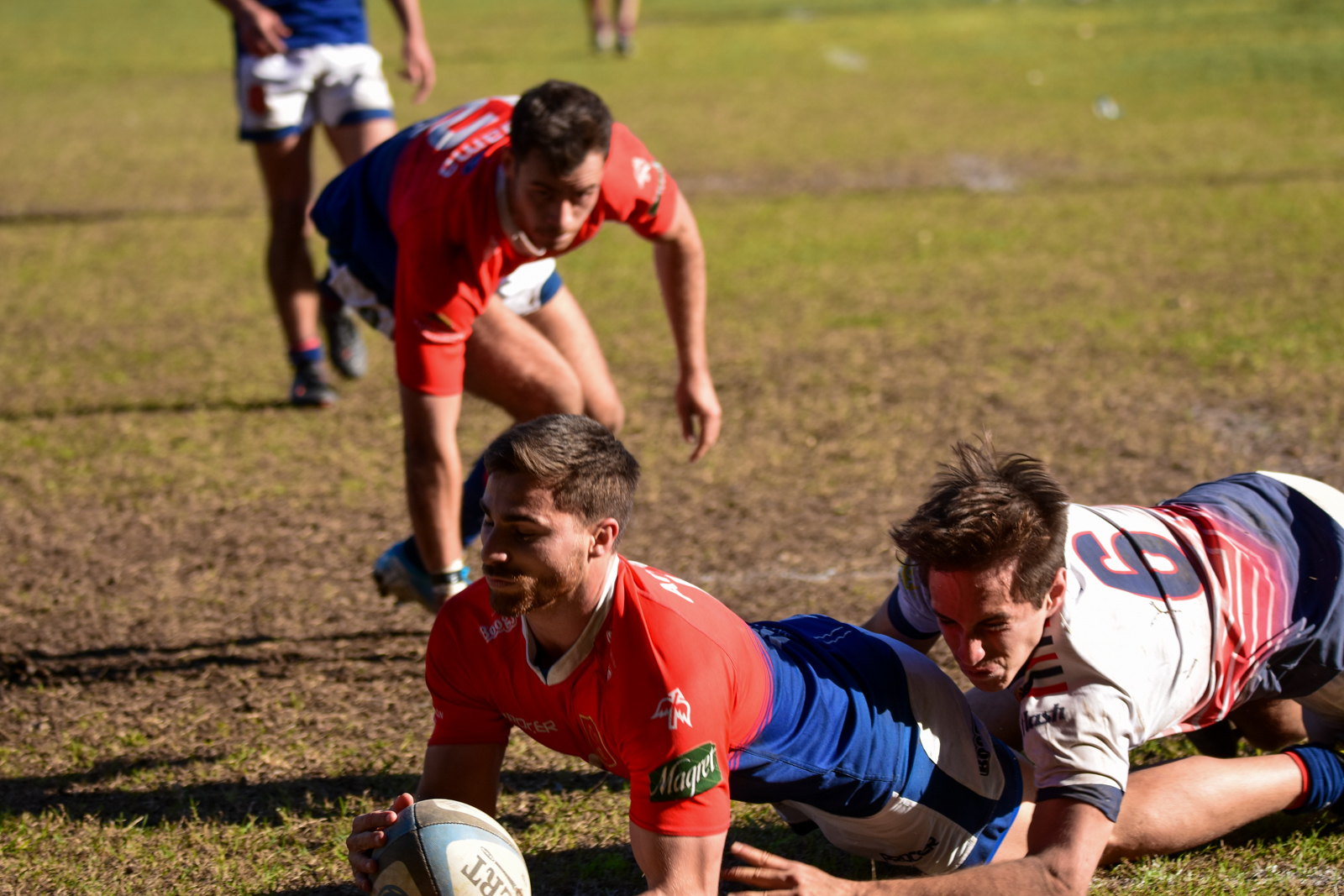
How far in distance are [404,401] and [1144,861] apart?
2.25 m

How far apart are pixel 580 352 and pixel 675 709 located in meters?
2.27

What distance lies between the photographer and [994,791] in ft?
9.71

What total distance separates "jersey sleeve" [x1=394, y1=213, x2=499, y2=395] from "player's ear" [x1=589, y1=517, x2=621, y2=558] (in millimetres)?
1293

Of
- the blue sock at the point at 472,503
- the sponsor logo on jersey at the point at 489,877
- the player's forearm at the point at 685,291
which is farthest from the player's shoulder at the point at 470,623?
the player's forearm at the point at 685,291

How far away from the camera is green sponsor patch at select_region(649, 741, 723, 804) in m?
2.44

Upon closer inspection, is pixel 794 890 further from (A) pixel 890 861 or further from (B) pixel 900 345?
(B) pixel 900 345

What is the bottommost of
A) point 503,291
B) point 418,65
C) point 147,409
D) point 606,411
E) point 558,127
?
point 147,409

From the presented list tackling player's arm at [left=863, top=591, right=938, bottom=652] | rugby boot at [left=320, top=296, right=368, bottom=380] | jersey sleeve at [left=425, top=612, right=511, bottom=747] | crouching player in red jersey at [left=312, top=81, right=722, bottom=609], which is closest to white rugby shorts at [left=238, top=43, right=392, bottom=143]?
rugby boot at [left=320, top=296, right=368, bottom=380]

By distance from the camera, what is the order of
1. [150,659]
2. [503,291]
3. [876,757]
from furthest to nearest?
[503,291], [150,659], [876,757]

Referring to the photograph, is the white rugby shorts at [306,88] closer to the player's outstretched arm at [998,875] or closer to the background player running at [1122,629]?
the background player running at [1122,629]

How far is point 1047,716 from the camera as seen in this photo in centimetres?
269

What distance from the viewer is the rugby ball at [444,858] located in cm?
258

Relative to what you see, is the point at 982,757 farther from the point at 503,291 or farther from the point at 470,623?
the point at 503,291

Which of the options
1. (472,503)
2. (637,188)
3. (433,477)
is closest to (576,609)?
(433,477)
